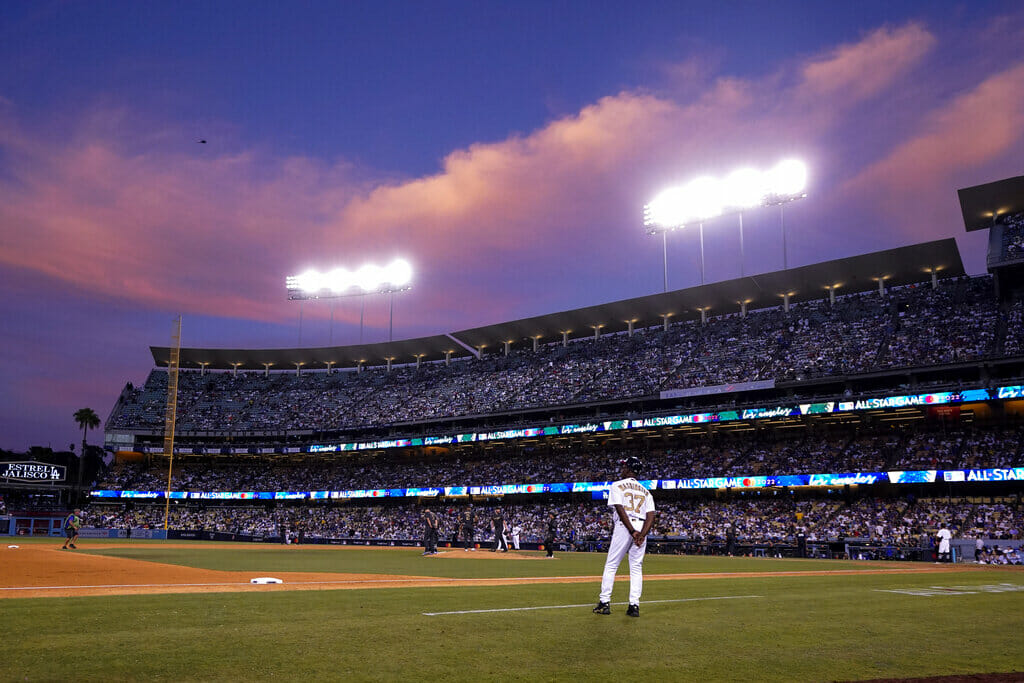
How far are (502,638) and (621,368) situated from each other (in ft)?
189

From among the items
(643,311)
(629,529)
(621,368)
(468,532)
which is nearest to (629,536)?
(629,529)

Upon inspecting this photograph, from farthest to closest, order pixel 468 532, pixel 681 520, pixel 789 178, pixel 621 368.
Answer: pixel 621 368, pixel 789 178, pixel 681 520, pixel 468 532

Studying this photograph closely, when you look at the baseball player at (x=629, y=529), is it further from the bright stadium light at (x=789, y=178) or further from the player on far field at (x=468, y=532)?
the bright stadium light at (x=789, y=178)

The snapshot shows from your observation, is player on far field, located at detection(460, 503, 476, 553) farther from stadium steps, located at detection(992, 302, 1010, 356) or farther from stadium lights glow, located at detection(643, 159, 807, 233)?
stadium steps, located at detection(992, 302, 1010, 356)

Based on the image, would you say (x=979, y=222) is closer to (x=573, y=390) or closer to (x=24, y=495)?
(x=573, y=390)

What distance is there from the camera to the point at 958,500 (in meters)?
41.2

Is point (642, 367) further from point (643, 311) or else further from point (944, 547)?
point (944, 547)

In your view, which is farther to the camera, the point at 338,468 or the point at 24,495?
the point at 24,495

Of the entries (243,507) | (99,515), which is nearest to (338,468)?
(243,507)

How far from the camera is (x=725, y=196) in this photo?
59.9m

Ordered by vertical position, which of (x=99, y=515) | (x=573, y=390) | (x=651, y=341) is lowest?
(x=99, y=515)

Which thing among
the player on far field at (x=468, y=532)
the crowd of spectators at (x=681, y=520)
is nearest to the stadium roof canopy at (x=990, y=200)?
the crowd of spectators at (x=681, y=520)

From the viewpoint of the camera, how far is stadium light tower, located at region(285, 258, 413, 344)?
79.7m

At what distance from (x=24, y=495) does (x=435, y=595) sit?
89.5m
